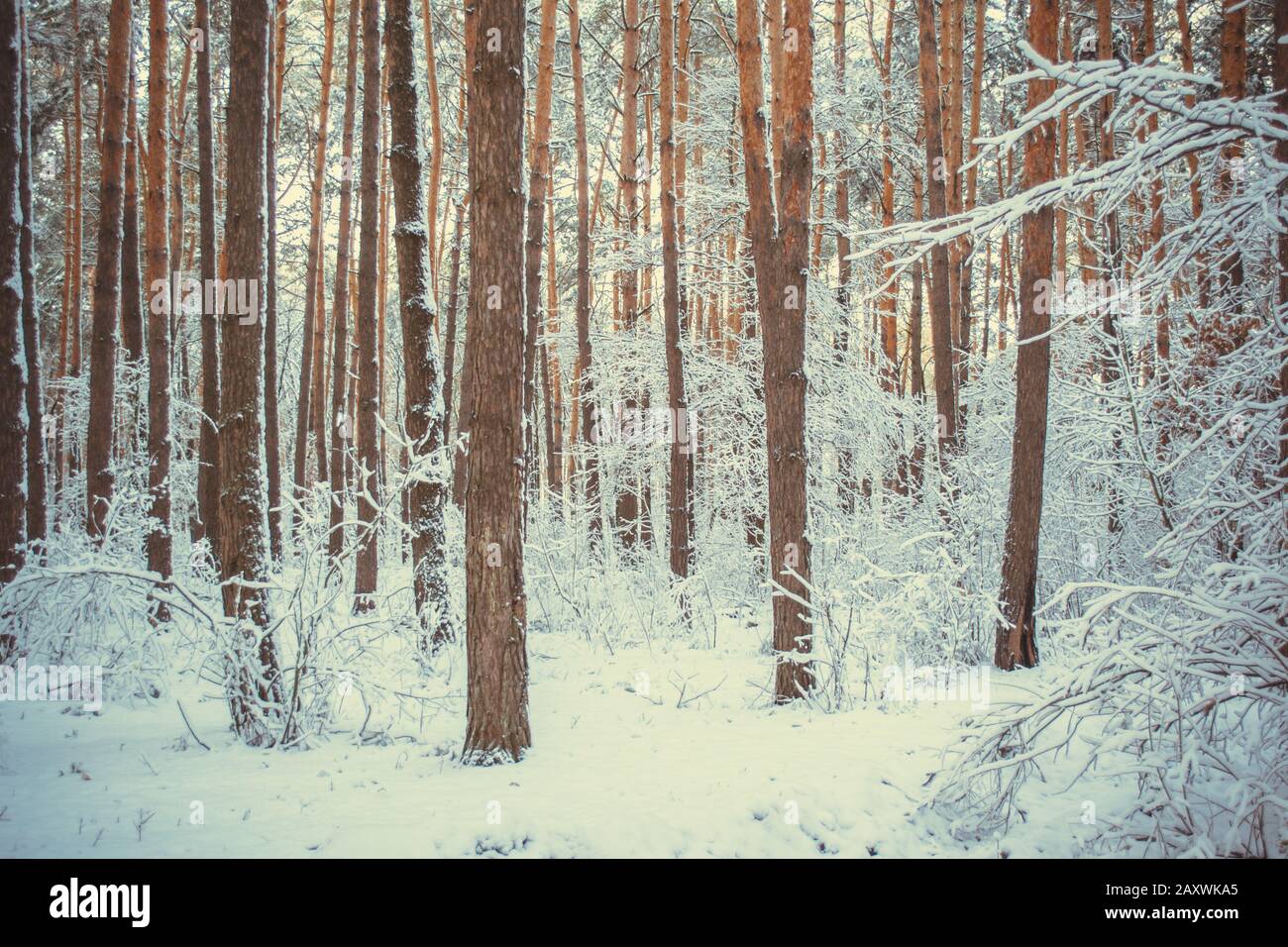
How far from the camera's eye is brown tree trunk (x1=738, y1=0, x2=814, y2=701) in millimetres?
6000

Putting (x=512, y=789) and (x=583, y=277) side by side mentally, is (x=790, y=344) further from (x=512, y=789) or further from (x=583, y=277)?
(x=583, y=277)

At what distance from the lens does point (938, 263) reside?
9.28 metres

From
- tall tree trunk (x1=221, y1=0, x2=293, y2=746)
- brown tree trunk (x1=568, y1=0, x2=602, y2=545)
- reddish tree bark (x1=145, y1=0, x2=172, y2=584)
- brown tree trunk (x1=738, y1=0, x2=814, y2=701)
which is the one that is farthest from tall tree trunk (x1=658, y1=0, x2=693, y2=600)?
reddish tree bark (x1=145, y1=0, x2=172, y2=584)

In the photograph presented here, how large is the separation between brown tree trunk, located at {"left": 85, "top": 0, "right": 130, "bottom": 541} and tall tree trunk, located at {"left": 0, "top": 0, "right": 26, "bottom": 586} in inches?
78.7

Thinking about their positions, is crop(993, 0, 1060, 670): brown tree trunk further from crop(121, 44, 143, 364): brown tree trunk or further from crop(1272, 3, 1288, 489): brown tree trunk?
crop(121, 44, 143, 364): brown tree trunk

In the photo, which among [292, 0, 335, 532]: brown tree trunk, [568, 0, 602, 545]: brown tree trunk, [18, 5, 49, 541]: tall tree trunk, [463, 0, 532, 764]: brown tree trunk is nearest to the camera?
[463, 0, 532, 764]: brown tree trunk

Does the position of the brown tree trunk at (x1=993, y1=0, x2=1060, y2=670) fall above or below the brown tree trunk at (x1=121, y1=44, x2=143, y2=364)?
below

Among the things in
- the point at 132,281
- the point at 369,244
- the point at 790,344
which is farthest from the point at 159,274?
the point at 790,344

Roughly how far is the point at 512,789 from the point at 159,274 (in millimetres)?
8672

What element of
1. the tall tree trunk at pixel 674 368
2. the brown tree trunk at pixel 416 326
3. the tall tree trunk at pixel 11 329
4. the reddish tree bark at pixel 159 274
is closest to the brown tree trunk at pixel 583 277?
the tall tree trunk at pixel 674 368

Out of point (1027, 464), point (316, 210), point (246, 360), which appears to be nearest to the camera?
point (246, 360)

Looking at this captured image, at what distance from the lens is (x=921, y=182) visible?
43.2ft

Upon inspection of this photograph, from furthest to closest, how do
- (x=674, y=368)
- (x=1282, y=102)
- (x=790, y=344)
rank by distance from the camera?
(x=674, y=368), (x=790, y=344), (x=1282, y=102)

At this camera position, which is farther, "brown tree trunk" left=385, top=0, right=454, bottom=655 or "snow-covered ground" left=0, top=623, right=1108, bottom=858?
"brown tree trunk" left=385, top=0, right=454, bottom=655
